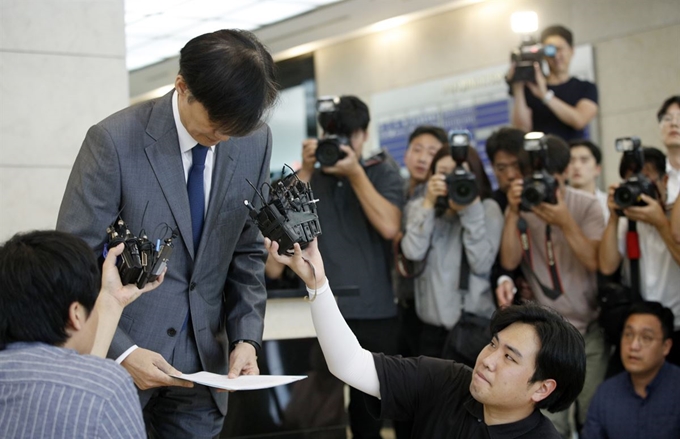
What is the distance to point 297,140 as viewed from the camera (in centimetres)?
998

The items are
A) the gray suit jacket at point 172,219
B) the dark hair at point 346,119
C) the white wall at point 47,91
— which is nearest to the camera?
the gray suit jacket at point 172,219

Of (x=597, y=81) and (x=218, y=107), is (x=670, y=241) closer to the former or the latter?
(x=218, y=107)

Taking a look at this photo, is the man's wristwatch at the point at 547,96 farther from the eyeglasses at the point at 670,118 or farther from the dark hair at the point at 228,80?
the dark hair at the point at 228,80

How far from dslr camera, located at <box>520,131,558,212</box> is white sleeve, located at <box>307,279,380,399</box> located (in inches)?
65.3

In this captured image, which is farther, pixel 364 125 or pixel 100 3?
pixel 364 125

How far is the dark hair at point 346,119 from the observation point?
153 inches

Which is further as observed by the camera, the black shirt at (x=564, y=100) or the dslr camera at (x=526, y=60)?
the black shirt at (x=564, y=100)

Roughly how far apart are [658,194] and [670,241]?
9.0 inches

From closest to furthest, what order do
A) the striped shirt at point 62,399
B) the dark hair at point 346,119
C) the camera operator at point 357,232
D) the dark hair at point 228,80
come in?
the striped shirt at point 62,399 < the dark hair at point 228,80 < the camera operator at point 357,232 < the dark hair at point 346,119

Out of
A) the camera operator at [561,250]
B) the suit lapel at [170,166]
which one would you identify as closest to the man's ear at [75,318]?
the suit lapel at [170,166]

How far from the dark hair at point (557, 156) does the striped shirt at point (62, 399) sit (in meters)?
2.70

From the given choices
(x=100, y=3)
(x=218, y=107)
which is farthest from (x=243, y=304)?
(x=100, y=3)

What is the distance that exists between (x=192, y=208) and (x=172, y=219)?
64 mm

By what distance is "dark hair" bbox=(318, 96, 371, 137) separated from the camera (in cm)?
390
